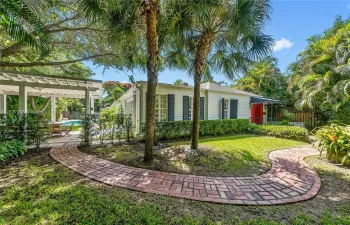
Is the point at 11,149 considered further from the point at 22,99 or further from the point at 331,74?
the point at 331,74

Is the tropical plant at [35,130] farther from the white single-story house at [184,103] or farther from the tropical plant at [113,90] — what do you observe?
the tropical plant at [113,90]

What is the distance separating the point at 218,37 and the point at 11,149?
370 inches

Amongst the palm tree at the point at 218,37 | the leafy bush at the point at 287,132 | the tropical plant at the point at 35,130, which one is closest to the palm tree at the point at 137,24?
the palm tree at the point at 218,37

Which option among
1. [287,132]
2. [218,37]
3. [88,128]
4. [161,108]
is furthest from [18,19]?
[287,132]

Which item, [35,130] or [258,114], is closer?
[35,130]

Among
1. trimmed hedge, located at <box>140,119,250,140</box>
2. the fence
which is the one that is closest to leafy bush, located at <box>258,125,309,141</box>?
trimmed hedge, located at <box>140,119,250,140</box>

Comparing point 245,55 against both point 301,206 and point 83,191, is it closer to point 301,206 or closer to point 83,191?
point 301,206

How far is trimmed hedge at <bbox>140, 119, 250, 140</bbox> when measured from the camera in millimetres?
9398

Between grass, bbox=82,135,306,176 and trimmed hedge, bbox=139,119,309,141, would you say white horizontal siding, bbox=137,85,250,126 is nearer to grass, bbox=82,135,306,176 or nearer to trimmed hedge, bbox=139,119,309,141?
trimmed hedge, bbox=139,119,309,141

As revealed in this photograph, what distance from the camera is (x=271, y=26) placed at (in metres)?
→ 6.43

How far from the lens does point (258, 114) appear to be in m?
18.6

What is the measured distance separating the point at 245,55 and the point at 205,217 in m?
6.62

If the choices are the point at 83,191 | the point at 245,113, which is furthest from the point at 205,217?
the point at 245,113

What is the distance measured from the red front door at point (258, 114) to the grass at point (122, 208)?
14.8 meters
